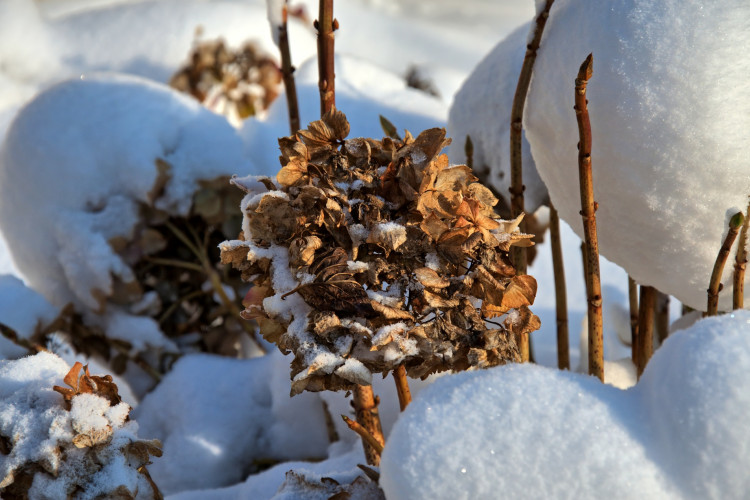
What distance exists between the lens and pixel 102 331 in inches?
32.1

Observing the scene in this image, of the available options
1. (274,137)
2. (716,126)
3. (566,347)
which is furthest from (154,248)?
(716,126)

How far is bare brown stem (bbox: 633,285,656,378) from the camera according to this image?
0.59 meters

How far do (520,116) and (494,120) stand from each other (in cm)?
16

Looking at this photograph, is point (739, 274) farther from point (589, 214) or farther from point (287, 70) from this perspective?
point (287, 70)

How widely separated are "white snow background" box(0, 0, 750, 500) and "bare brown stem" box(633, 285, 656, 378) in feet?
0.07

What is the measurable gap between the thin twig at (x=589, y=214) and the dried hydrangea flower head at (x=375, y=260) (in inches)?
2.1

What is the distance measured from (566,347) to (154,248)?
45cm

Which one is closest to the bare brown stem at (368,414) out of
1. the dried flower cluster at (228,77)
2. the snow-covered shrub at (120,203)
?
the snow-covered shrub at (120,203)

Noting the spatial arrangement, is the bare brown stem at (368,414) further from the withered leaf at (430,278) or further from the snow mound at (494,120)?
the snow mound at (494,120)

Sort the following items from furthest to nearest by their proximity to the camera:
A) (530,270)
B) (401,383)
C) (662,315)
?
(530,270), (662,315), (401,383)

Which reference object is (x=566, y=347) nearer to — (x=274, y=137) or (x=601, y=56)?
(x=601, y=56)

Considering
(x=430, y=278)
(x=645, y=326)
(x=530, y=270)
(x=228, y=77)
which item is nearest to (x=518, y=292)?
(x=430, y=278)

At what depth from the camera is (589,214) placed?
43 centimetres

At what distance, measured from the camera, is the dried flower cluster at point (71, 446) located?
39 cm
